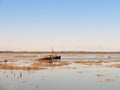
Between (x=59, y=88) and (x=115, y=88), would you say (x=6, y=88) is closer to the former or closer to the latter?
(x=59, y=88)

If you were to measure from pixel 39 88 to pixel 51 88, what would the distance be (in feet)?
3.81

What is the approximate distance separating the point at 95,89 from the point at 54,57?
78582 mm

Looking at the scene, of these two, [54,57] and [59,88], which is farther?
[54,57]

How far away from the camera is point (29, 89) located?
25344 mm

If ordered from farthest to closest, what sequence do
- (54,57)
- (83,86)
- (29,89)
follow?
(54,57) → (83,86) → (29,89)

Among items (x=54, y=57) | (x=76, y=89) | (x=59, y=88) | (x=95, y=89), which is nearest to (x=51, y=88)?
(x=59, y=88)

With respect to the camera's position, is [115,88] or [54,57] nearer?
[115,88]

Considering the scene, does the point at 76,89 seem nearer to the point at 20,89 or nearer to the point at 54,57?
the point at 20,89

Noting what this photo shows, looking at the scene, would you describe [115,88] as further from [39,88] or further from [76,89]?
[39,88]

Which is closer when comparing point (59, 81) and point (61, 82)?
point (61, 82)

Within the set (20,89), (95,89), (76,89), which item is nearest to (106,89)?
(95,89)

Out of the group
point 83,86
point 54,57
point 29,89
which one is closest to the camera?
point 29,89

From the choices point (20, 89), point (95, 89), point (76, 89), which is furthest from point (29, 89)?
point (95, 89)

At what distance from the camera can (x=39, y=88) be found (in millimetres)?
26016
